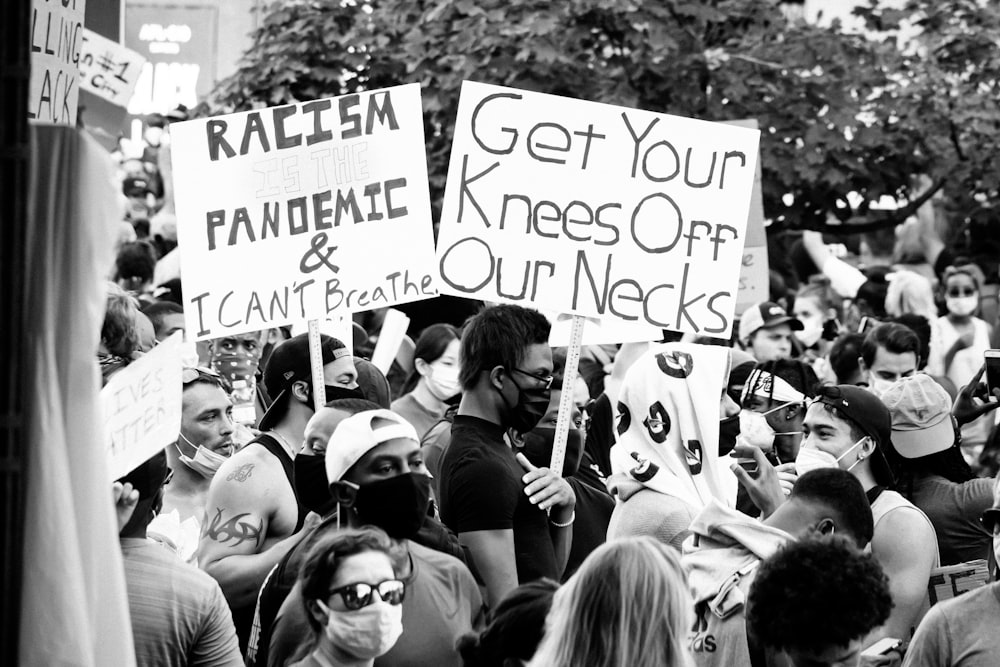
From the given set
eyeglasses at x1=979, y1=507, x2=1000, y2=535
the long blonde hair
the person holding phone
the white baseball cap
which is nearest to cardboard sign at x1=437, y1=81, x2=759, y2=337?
the white baseball cap

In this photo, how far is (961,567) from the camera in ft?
15.5

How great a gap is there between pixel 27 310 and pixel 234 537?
255 cm

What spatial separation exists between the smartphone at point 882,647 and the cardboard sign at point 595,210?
5.47 ft

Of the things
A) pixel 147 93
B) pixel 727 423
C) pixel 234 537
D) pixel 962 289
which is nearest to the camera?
pixel 234 537

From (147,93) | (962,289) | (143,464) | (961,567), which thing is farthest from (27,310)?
(147,93)

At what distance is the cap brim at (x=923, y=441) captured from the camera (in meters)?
5.87

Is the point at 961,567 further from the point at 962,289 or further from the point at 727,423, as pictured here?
the point at 962,289

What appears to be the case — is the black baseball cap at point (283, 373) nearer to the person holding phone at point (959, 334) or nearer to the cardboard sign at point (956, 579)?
the cardboard sign at point (956, 579)

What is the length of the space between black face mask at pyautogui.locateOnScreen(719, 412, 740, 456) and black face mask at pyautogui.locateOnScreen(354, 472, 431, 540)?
2.04 meters

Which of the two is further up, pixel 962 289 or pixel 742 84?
pixel 742 84

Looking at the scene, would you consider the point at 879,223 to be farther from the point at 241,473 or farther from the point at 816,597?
the point at 816,597

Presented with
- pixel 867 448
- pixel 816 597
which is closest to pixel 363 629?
pixel 816 597

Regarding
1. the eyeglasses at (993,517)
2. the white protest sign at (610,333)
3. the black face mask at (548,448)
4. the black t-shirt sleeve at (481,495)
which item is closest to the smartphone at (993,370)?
the white protest sign at (610,333)

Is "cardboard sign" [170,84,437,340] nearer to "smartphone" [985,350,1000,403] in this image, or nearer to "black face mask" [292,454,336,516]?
"black face mask" [292,454,336,516]
